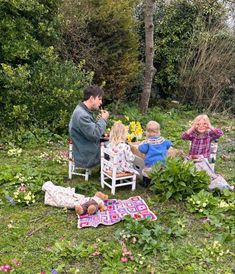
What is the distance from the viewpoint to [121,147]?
587 centimetres

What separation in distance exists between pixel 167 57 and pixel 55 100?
515 centimetres

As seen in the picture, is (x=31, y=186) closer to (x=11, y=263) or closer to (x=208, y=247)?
(x=11, y=263)

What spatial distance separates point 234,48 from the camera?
12273 millimetres

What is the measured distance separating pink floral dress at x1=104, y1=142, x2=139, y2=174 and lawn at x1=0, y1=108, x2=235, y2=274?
13.2 inches

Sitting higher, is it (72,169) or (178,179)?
(178,179)

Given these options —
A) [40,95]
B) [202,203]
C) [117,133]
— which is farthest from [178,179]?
[40,95]

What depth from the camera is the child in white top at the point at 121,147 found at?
5.85 metres

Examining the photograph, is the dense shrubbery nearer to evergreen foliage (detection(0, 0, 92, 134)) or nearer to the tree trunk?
evergreen foliage (detection(0, 0, 92, 134))

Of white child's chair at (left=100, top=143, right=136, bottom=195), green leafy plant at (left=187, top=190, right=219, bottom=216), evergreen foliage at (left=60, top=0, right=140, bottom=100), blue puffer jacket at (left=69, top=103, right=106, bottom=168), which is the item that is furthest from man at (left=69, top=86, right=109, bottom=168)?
evergreen foliage at (left=60, top=0, right=140, bottom=100)

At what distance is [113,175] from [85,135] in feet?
2.41

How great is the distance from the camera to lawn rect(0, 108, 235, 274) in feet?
13.5

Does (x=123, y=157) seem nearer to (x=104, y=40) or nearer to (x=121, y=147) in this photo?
(x=121, y=147)

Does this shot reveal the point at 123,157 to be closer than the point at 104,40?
Yes

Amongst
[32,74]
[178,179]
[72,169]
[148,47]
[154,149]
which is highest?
[148,47]
